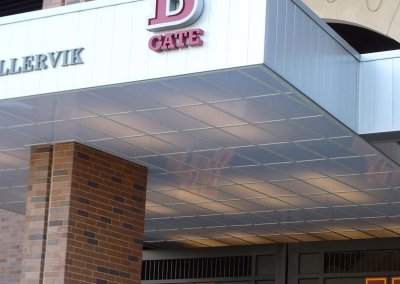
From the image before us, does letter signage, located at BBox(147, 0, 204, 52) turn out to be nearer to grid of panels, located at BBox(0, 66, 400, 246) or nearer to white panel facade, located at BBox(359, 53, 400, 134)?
grid of panels, located at BBox(0, 66, 400, 246)

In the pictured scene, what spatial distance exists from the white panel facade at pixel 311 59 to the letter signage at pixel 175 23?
742 mm

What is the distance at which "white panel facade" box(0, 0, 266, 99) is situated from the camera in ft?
31.6

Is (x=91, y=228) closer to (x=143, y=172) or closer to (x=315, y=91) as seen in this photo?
(x=143, y=172)

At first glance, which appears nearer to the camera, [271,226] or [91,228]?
[91,228]

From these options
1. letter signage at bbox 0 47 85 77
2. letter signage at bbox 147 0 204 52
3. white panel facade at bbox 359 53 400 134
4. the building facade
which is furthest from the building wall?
letter signage at bbox 147 0 204 52

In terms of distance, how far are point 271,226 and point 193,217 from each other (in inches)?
51.9

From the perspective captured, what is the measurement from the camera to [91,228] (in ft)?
41.0

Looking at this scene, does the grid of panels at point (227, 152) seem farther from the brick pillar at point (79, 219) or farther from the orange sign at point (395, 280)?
the orange sign at point (395, 280)

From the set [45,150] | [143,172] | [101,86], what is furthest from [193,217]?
[101,86]

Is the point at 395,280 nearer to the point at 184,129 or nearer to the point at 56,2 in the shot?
the point at 184,129

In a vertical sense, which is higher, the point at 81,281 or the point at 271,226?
the point at 271,226

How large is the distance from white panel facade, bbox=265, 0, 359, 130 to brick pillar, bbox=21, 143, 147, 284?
133 inches

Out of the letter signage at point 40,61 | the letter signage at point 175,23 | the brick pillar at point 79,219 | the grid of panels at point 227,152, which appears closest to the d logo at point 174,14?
the letter signage at point 175,23

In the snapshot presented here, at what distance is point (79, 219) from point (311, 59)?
3.72m
